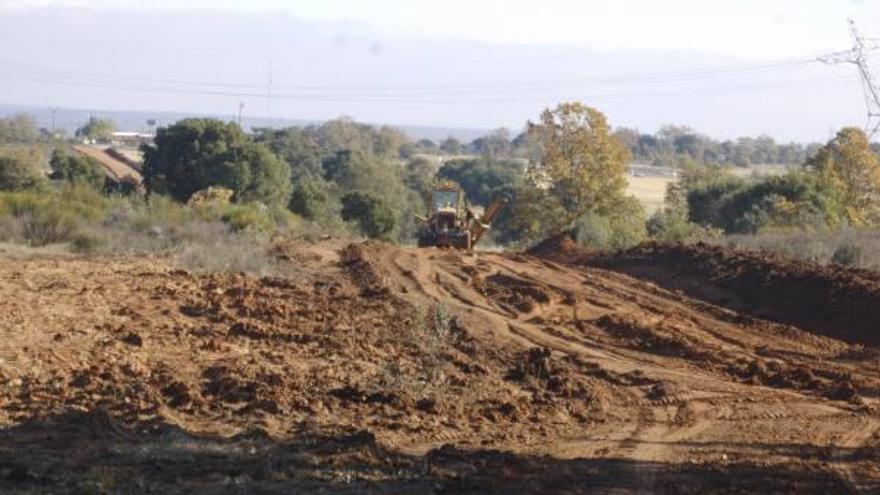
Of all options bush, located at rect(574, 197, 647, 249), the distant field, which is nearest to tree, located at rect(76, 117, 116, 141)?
the distant field

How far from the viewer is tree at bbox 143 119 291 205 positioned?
5506 centimetres

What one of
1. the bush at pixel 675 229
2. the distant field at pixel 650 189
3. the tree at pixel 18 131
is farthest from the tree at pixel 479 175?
the tree at pixel 18 131

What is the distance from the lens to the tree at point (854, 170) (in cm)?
5491

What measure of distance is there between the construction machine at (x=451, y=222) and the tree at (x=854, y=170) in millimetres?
19186

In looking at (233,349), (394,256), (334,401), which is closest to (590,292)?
(394,256)

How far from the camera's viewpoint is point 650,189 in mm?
109062

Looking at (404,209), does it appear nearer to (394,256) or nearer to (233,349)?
(394,256)

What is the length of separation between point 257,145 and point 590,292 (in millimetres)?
33863

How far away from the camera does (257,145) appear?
57.7 metres

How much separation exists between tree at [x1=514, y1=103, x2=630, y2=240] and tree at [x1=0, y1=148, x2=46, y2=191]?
20.3m

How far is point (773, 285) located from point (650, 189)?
8348 centimetres

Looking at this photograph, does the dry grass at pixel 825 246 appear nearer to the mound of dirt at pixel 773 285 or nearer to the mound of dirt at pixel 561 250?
the mound of dirt at pixel 773 285

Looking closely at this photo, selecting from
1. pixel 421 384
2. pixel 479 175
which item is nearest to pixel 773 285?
pixel 421 384

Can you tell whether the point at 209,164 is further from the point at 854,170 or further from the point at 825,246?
the point at 825,246
